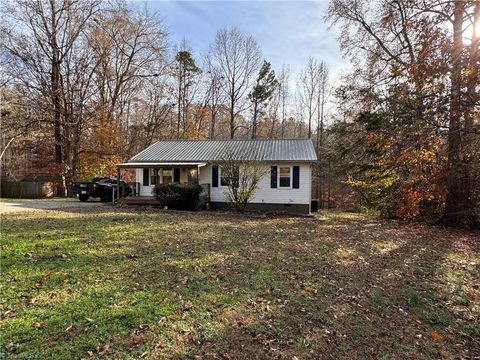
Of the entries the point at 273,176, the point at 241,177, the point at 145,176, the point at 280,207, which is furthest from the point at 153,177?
the point at 280,207

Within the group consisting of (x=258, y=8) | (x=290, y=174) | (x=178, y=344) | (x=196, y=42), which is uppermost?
(x=196, y=42)

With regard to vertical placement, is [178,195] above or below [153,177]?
below

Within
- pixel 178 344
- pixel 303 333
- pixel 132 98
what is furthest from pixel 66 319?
pixel 132 98

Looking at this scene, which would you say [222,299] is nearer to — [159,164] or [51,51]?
[159,164]

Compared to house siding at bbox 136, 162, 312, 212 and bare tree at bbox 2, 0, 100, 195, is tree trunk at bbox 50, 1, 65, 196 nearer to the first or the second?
bare tree at bbox 2, 0, 100, 195

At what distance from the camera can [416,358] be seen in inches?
150

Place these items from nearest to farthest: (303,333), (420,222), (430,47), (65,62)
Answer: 1. (303,333)
2. (430,47)
3. (420,222)
4. (65,62)

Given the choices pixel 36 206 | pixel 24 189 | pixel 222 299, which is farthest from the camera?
pixel 24 189

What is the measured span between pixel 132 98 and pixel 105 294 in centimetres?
2874

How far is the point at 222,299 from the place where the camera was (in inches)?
185

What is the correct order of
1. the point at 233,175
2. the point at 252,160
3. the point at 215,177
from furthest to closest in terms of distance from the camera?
1. the point at 215,177
2. the point at 252,160
3. the point at 233,175

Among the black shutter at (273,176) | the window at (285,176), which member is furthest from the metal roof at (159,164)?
the window at (285,176)

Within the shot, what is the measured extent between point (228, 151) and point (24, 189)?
1575 centimetres

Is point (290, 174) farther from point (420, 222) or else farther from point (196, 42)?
point (196, 42)
